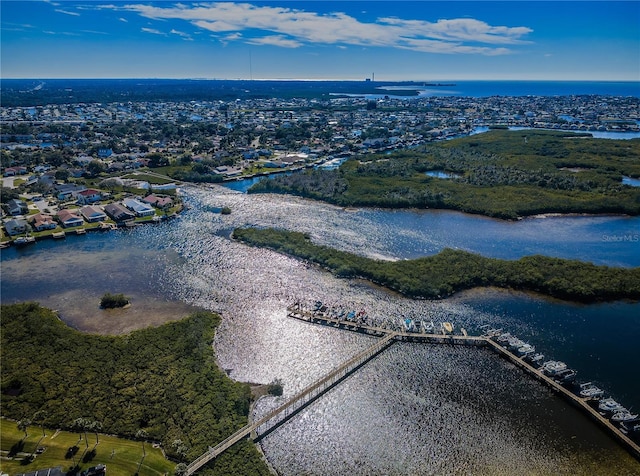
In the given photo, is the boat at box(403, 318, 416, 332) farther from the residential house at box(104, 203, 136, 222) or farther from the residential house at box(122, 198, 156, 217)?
the residential house at box(104, 203, 136, 222)

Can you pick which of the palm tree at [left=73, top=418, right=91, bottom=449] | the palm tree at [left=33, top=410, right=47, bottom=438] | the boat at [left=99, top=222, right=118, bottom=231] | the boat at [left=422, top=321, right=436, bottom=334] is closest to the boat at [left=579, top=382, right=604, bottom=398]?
the boat at [left=422, top=321, right=436, bottom=334]

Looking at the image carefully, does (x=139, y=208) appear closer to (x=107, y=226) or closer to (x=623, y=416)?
(x=107, y=226)

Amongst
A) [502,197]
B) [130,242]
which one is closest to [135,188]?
[130,242]

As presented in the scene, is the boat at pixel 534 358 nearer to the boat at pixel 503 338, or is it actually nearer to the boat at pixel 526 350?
the boat at pixel 526 350

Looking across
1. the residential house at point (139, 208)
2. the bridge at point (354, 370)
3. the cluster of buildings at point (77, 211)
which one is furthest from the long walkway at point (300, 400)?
the residential house at point (139, 208)

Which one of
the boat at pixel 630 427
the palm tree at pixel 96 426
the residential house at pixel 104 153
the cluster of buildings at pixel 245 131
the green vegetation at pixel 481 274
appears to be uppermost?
the cluster of buildings at pixel 245 131
